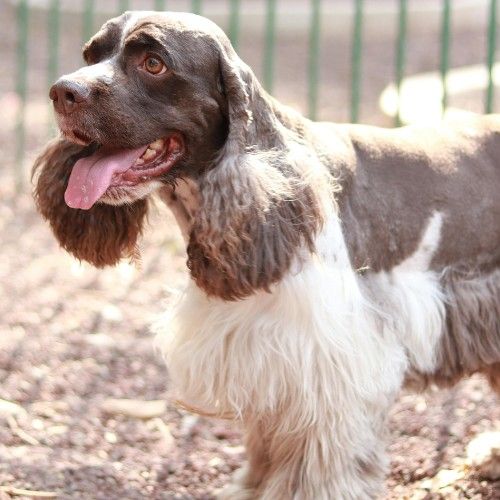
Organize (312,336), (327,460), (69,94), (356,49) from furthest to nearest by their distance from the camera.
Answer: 1. (356,49)
2. (327,460)
3. (312,336)
4. (69,94)

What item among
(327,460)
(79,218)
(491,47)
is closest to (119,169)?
(79,218)

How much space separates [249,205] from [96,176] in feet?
1.54

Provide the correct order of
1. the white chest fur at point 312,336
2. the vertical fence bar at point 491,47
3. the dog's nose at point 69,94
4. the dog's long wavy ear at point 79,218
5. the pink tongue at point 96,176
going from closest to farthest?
the dog's nose at point 69,94 < the pink tongue at point 96,176 < the white chest fur at point 312,336 < the dog's long wavy ear at point 79,218 < the vertical fence bar at point 491,47

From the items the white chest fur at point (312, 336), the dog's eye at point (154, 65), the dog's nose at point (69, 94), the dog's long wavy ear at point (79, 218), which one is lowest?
the white chest fur at point (312, 336)

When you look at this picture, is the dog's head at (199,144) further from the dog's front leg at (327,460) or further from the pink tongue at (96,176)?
the dog's front leg at (327,460)

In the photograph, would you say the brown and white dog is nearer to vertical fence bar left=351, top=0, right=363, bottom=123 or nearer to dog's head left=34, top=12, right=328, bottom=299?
dog's head left=34, top=12, right=328, bottom=299

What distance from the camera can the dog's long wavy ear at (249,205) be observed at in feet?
10.9

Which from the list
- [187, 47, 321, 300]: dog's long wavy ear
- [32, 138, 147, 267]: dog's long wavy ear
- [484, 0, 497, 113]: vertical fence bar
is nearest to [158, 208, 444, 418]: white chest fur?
[187, 47, 321, 300]: dog's long wavy ear

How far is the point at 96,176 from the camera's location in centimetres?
342

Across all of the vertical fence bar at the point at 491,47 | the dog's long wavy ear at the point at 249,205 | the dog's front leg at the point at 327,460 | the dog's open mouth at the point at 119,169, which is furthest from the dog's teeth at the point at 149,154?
the vertical fence bar at the point at 491,47

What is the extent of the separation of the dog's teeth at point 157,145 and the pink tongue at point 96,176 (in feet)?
0.10

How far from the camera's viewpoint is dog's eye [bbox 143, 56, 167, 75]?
333 centimetres

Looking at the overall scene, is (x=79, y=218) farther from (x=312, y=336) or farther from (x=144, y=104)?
(x=312, y=336)

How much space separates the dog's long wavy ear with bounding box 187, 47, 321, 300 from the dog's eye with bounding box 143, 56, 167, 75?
0.18 m
